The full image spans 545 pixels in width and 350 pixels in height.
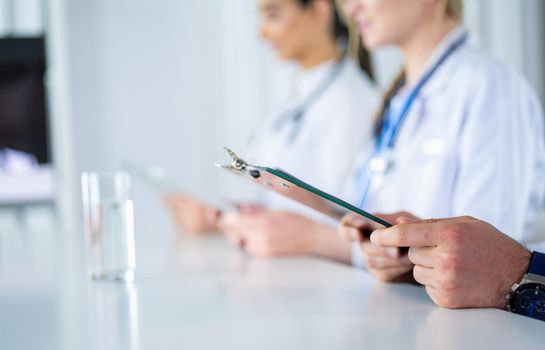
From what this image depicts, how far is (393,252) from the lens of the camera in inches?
46.6

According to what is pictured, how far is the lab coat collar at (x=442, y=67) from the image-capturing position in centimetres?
157

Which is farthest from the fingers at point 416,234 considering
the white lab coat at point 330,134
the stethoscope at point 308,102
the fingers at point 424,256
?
the stethoscope at point 308,102

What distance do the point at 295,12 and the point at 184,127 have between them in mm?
2268

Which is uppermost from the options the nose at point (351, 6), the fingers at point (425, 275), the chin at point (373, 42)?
the nose at point (351, 6)

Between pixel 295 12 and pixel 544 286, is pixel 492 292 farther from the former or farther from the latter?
pixel 295 12

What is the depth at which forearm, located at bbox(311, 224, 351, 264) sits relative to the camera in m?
1.69

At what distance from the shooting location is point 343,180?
2268 mm

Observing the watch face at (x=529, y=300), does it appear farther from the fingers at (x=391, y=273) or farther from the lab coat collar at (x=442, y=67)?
the lab coat collar at (x=442, y=67)

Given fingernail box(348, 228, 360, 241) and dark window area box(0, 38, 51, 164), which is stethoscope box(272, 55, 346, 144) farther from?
dark window area box(0, 38, 51, 164)

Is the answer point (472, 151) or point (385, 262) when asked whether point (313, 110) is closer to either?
point (472, 151)

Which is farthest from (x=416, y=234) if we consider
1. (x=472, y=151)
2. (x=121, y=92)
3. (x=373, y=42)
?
(x=121, y=92)

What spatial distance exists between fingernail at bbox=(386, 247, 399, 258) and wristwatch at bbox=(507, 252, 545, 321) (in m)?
0.23

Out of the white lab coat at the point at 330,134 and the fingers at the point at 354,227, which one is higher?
the white lab coat at the point at 330,134

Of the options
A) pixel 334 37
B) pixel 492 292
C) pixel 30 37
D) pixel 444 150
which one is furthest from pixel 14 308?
pixel 30 37
